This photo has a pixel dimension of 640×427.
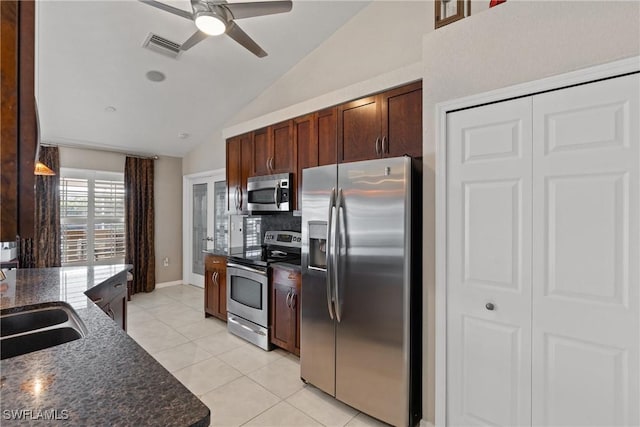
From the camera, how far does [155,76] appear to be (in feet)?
10.8

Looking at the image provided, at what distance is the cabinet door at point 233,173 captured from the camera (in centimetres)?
380

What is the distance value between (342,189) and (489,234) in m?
0.94

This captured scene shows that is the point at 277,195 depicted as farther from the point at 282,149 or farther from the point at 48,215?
the point at 48,215

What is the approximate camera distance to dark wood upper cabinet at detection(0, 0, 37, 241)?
0.43 m

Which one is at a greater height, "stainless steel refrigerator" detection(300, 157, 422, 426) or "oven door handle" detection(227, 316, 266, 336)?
"stainless steel refrigerator" detection(300, 157, 422, 426)

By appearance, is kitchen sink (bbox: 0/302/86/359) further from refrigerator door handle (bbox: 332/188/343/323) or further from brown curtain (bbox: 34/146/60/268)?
brown curtain (bbox: 34/146/60/268)

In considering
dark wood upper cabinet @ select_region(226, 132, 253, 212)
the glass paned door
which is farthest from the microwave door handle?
the glass paned door

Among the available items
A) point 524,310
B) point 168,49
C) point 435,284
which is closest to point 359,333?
point 435,284

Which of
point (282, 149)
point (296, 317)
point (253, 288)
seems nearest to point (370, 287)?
point (296, 317)

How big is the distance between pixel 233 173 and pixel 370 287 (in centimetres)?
258

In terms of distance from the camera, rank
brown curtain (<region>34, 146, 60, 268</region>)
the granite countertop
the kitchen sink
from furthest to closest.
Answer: brown curtain (<region>34, 146, 60, 268</region>), the kitchen sink, the granite countertop

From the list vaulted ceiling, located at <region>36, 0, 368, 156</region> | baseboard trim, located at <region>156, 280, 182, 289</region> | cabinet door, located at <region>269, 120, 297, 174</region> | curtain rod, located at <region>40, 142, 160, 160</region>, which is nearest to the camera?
vaulted ceiling, located at <region>36, 0, 368, 156</region>

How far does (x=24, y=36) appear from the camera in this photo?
1.48ft

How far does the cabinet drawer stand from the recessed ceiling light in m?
2.12
